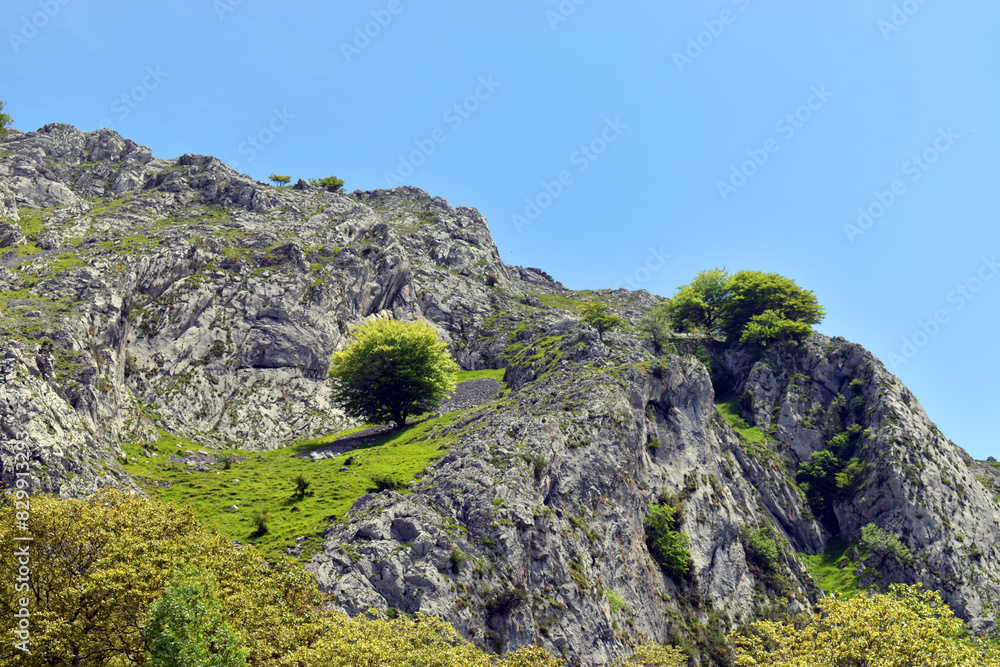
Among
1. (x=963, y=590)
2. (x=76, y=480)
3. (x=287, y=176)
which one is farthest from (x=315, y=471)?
(x=287, y=176)

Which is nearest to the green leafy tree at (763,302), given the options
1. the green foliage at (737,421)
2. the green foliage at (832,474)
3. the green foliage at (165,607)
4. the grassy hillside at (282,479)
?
the green foliage at (737,421)

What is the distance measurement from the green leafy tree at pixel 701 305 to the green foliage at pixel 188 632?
11243cm

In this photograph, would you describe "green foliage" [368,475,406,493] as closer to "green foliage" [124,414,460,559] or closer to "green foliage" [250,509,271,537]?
"green foliage" [124,414,460,559]

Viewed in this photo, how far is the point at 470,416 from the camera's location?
74.3m

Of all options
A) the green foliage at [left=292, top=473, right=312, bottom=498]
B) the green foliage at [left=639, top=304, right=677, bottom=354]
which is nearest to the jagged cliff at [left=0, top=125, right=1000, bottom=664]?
the green foliage at [left=639, top=304, right=677, bottom=354]

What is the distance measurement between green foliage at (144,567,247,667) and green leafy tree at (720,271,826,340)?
357 feet

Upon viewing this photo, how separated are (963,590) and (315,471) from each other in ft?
249

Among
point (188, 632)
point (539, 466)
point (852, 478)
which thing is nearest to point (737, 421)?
point (852, 478)

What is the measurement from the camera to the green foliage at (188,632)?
72.4 ft

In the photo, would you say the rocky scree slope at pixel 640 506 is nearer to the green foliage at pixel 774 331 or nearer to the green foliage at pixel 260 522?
the green foliage at pixel 774 331

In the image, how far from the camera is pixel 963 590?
71.4 meters

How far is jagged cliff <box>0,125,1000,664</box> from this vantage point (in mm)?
47781

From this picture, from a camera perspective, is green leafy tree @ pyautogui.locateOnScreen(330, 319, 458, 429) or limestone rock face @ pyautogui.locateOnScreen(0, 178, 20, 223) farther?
limestone rock face @ pyautogui.locateOnScreen(0, 178, 20, 223)

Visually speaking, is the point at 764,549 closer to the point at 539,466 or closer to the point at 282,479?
the point at 539,466
